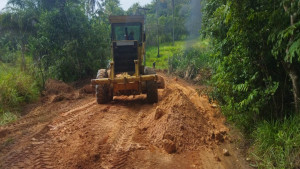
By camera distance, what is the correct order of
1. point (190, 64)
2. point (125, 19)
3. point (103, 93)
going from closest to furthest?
1. point (103, 93)
2. point (125, 19)
3. point (190, 64)

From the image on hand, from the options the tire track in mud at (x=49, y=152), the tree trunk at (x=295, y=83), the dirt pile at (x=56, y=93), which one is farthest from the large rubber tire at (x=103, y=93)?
the tree trunk at (x=295, y=83)

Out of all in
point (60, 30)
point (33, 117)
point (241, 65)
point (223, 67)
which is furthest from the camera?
point (60, 30)

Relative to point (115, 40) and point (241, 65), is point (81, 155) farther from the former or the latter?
point (115, 40)

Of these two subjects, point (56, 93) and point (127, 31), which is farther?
point (56, 93)

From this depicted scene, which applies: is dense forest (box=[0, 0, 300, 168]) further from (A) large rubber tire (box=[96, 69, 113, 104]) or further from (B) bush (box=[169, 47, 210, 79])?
(A) large rubber tire (box=[96, 69, 113, 104])

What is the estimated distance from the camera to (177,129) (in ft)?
16.8

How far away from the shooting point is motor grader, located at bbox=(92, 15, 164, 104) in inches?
322

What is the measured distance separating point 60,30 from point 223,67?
36.6 ft

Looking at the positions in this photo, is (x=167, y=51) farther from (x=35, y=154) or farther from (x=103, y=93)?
(x=35, y=154)

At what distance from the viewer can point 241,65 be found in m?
4.89

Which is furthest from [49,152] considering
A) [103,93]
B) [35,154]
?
[103,93]

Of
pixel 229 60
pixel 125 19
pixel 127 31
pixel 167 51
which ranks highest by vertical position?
pixel 125 19

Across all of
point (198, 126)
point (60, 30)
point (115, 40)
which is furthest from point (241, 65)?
point (60, 30)

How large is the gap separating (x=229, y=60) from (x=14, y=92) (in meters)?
7.27
